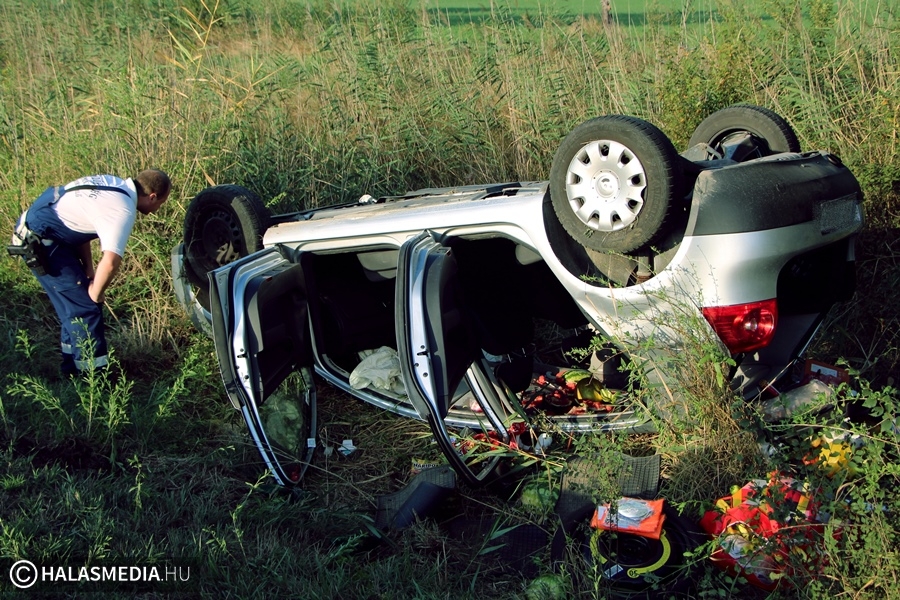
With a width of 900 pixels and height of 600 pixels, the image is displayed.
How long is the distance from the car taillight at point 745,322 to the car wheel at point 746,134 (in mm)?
1335

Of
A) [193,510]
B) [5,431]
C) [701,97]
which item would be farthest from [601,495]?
[701,97]

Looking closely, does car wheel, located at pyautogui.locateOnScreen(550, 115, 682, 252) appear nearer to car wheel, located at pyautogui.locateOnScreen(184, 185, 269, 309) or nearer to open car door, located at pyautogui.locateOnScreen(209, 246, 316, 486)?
open car door, located at pyautogui.locateOnScreen(209, 246, 316, 486)

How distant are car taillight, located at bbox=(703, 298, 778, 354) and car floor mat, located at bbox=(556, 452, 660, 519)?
2.21ft

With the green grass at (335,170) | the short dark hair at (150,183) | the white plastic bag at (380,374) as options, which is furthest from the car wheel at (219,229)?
the white plastic bag at (380,374)

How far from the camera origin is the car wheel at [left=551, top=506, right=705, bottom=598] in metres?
3.07

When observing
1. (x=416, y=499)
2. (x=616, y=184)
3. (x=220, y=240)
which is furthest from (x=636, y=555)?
(x=220, y=240)

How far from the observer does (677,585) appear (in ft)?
10.00

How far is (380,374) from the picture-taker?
500 centimetres

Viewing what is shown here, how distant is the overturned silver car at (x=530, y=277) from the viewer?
11.7ft

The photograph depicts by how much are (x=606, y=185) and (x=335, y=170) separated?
→ 3895 millimetres

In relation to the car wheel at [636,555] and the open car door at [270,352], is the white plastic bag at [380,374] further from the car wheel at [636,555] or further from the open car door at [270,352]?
the car wheel at [636,555]

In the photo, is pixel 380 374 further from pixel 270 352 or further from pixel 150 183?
pixel 150 183

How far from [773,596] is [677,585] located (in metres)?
0.33

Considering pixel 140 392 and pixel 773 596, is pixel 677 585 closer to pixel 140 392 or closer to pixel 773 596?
pixel 773 596
